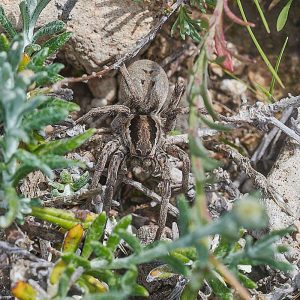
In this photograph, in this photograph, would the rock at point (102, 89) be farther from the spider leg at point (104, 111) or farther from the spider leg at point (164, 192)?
the spider leg at point (164, 192)

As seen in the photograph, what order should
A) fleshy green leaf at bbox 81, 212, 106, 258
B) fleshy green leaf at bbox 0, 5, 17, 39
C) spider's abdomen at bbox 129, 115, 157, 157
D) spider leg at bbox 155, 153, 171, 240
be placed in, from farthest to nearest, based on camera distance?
spider's abdomen at bbox 129, 115, 157, 157, spider leg at bbox 155, 153, 171, 240, fleshy green leaf at bbox 0, 5, 17, 39, fleshy green leaf at bbox 81, 212, 106, 258

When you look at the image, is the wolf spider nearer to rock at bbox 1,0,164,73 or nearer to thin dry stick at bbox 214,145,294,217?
rock at bbox 1,0,164,73

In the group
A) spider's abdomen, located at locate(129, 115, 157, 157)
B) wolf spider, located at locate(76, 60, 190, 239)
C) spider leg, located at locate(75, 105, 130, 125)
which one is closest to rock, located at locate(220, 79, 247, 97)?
wolf spider, located at locate(76, 60, 190, 239)

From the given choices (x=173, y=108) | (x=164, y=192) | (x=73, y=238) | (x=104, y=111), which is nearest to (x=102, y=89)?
(x=104, y=111)

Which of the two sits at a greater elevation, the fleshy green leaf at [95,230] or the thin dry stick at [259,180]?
the fleshy green leaf at [95,230]

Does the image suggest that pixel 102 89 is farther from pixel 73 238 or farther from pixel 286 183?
pixel 73 238

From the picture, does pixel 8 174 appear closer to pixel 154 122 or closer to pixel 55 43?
pixel 55 43

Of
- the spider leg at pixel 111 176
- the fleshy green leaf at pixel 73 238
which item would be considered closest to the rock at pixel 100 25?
the spider leg at pixel 111 176

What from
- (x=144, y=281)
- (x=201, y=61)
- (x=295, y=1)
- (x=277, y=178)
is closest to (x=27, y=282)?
(x=144, y=281)

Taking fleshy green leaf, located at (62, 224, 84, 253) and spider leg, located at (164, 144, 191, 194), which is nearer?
fleshy green leaf, located at (62, 224, 84, 253)

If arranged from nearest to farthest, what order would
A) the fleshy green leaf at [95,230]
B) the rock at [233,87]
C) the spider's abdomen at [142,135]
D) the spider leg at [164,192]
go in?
the fleshy green leaf at [95,230]
the spider leg at [164,192]
the spider's abdomen at [142,135]
the rock at [233,87]
